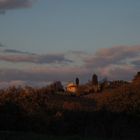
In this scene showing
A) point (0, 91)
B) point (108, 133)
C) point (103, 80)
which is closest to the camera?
point (108, 133)

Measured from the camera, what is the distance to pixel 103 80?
85000 mm

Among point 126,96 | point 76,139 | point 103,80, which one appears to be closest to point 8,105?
point 76,139

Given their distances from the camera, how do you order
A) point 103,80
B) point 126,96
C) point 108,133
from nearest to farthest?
point 108,133 → point 126,96 → point 103,80

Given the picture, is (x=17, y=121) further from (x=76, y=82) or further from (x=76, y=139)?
(x=76, y=82)

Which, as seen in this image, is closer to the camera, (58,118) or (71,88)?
(58,118)

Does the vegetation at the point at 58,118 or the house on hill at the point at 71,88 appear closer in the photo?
the vegetation at the point at 58,118

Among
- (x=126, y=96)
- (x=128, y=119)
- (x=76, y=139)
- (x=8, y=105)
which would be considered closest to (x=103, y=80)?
(x=126, y=96)

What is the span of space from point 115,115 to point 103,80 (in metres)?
47.5

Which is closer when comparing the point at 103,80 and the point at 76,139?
the point at 76,139

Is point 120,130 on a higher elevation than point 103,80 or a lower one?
lower

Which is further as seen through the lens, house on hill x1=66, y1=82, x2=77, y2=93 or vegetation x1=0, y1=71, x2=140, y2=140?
house on hill x1=66, y1=82, x2=77, y2=93

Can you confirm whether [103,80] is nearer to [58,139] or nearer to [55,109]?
[55,109]

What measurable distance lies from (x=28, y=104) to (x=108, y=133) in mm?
6513

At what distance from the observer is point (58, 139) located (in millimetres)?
23953
